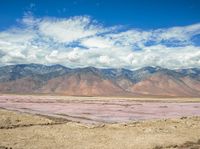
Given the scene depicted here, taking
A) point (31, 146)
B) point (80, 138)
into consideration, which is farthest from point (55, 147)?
point (80, 138)

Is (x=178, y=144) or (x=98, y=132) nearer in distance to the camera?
(x=178, y=144)

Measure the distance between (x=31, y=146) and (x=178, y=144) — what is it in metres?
9.97

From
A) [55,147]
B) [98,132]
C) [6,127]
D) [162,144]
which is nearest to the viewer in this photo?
[55,147]

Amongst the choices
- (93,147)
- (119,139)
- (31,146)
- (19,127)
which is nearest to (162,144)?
(119,139)

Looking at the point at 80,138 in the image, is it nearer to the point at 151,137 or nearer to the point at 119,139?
the point at 119,139

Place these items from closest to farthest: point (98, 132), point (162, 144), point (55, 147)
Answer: point (55, 147) → point (162, 144) → point (98, 132)

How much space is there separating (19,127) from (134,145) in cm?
1279

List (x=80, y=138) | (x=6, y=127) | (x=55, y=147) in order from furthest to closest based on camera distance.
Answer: (x=6, y=127)
(x=80, y=138)
(x=55, y=147)

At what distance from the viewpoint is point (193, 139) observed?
25.9 m

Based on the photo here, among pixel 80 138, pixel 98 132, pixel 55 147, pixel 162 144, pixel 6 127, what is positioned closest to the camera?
pixel 55 147

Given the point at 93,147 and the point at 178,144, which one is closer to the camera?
the point at 93,147

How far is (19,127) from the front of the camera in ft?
101

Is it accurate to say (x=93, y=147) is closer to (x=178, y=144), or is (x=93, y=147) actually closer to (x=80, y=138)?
(x=80, y=138)

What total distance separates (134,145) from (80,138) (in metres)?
4.48
